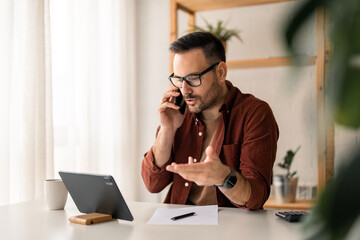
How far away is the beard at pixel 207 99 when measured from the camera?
1.97 meters

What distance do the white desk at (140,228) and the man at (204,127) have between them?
421 millimetres

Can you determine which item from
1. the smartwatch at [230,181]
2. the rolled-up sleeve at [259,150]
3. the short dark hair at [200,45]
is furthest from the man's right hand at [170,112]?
the smartwatch at [230,181]

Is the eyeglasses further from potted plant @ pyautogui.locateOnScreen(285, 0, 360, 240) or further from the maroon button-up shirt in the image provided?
potted plant @ pyautogui.locateOnScreen(285, 0, 360, 240)

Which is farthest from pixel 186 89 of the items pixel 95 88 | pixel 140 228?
pixel 95 88

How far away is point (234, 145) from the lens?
1.84m

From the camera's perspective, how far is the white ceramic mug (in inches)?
58.4


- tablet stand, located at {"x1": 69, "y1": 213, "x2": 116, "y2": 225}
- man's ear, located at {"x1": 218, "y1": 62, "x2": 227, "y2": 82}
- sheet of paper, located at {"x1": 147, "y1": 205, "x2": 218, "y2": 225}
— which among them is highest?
man's ear, located at {"x1": 218, "y1": 62, "x2": 227, "y2": 82}

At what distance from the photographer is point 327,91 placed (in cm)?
19

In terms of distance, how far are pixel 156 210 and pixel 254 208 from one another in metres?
0.35

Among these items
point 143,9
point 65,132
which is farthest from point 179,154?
point 143,9

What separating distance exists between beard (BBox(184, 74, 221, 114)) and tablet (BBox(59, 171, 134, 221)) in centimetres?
79

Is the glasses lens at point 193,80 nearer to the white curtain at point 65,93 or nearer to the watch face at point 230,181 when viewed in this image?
the watch face at point 230,181

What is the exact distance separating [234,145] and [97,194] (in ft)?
2.47

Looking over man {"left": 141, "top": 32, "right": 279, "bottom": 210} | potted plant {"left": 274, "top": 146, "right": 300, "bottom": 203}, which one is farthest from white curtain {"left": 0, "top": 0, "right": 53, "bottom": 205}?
potted plant {"left": 274, "top": 146, "right": 300, "bottom": 203}
